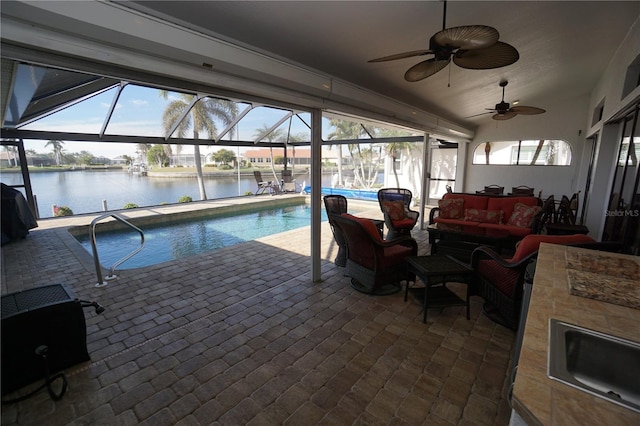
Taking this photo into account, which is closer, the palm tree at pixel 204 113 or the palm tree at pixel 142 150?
the palm tree at pixel 204 113

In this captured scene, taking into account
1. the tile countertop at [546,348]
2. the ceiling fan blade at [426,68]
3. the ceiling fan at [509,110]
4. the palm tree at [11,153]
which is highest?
the ceiling fan at [509,110]

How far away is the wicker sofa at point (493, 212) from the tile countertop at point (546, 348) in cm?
357

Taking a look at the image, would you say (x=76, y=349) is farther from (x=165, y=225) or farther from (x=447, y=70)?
(x=165, y=225)

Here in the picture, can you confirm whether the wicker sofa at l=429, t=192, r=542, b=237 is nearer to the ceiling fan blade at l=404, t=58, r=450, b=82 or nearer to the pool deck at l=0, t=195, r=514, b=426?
the pool deck at l=0, t=195, r=514, b=426

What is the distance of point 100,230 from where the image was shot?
7441 mm

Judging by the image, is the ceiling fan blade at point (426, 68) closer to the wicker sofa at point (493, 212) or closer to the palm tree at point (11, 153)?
the wicker sofa at point (493, 212)

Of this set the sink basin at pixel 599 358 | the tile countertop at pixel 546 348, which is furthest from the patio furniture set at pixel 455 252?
the sink basin at pixel 599 358

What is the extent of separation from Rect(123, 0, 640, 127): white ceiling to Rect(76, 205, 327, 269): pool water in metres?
4.61

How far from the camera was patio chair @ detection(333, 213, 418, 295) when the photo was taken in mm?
3264

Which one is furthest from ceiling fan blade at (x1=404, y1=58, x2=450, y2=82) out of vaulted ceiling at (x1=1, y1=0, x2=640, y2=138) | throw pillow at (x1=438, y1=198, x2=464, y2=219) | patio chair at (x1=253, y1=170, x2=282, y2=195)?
patio chair at (x1=253, y1=170, x2=282, y2=195)

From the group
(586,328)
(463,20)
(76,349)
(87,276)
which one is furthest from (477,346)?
(87,276)

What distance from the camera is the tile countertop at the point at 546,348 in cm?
74

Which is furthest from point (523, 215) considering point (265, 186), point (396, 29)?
point (265, 186)

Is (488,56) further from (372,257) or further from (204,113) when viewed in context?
(204,113)
